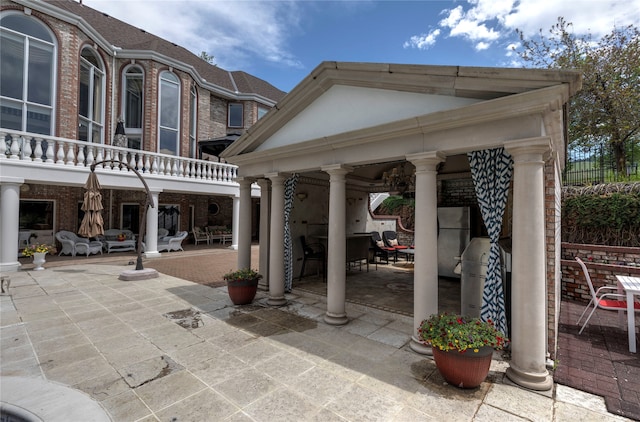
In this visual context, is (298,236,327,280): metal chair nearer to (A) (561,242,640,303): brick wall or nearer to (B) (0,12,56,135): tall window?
(A) (561,242,640,303): brick wall

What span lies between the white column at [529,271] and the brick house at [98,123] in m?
12.1

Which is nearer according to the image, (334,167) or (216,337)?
(216,337)

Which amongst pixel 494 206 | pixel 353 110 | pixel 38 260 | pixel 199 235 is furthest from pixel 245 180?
pixel 199 235

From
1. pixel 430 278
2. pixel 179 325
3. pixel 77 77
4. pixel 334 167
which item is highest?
pixel 77 77

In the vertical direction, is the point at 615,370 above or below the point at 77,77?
below

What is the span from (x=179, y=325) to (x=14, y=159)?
8534 millimetres

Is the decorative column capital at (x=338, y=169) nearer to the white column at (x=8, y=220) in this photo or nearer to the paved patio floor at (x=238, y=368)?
the paved patio floor at (x=238, y=368)

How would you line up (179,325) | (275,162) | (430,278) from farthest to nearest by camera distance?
(275,162), (179,325), (430,278)

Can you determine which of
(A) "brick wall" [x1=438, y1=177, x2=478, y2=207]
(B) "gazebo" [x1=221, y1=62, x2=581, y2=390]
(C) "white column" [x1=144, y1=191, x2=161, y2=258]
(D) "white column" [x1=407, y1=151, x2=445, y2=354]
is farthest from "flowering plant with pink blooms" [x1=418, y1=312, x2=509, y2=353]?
(C) "white column" [x1=144, y1=191, x2=161, y2=258]

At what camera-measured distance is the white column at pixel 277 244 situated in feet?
19.6

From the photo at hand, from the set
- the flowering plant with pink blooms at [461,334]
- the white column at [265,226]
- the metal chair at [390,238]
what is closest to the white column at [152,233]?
the white column at [265,226]

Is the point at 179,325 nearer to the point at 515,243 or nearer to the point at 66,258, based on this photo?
the point at 515,243

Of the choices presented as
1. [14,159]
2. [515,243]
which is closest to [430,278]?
[515,243]

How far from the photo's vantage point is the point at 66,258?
11.2 m
